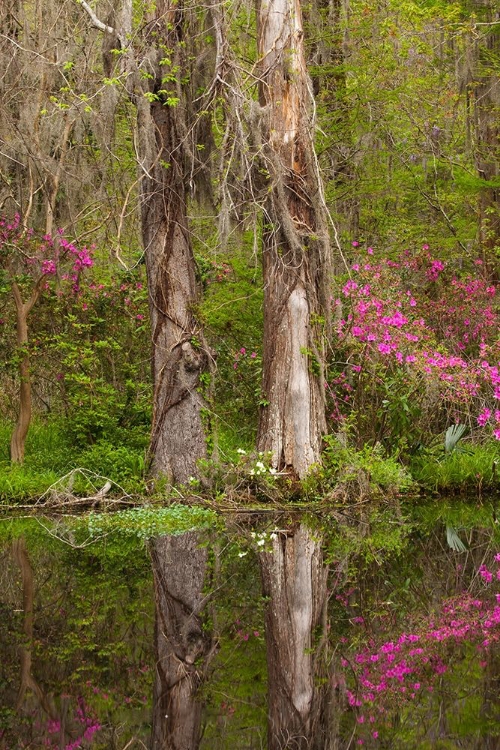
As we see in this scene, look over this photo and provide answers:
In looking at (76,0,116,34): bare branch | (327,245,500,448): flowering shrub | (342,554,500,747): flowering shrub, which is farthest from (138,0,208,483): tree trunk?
(342,554,500,747): flowering shrub

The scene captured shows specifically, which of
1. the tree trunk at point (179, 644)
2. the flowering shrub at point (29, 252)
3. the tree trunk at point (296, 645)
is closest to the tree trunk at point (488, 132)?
the flowering shrub at point (29, 252)

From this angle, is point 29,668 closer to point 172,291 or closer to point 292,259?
point 292,259

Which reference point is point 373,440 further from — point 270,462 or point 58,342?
point 58,342

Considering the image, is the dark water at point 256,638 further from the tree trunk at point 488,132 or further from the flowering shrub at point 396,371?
the tree trunk at point 488,132

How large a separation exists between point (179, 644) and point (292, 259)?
21.1 ft

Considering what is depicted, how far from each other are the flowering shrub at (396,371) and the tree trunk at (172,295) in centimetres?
163

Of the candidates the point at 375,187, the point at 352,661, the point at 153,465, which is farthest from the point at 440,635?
the point at 375,187

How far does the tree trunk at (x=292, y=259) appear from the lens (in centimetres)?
1146

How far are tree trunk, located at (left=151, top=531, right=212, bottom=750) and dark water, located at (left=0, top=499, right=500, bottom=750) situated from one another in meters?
0.02

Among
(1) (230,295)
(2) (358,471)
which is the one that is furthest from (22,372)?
(2) (358,471)

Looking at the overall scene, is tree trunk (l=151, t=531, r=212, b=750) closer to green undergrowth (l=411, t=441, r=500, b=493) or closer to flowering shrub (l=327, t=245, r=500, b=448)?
flowering shrub (l=327, t=245, r=500, b=448)

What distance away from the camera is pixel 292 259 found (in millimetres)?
11539

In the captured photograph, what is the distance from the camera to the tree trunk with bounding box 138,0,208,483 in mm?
11789

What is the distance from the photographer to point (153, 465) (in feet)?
39.1
